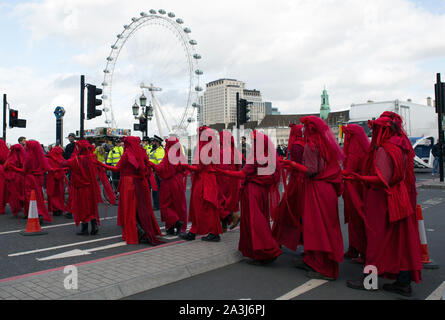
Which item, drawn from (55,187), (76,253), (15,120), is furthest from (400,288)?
(15,120)

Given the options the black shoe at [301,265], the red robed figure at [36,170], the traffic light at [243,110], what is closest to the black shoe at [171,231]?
the black shoe at [301,265]

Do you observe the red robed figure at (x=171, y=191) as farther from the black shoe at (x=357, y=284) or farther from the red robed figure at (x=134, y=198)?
the black shoe at (x=357, y=284)

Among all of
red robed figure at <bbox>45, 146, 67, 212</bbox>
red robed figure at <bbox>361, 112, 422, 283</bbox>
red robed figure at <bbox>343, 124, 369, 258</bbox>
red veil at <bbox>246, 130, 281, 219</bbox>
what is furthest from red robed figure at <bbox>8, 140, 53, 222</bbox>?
red robed figure at <bbox>361, 112, 422, 283</bbox>

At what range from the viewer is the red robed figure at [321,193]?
197 inches

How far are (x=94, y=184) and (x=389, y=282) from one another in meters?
5.48

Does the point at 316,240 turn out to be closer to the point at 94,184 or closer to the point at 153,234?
the point at 153,234

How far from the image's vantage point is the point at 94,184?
7.82m

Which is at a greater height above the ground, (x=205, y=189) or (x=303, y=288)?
(x=205, y=189)

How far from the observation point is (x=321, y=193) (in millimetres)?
5066

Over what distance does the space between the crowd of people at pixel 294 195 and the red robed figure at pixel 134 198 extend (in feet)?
0.06

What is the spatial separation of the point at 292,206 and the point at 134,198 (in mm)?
2760

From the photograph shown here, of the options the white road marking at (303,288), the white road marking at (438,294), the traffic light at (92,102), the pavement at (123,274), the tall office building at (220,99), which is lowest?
the white road marking at (438,294)

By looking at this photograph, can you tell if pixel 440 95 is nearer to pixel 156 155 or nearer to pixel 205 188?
pixel 156 155
